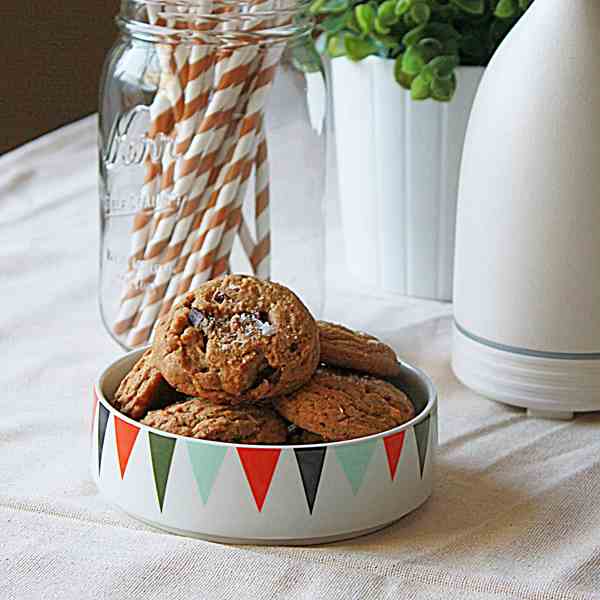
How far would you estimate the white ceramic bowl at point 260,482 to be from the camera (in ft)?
1.85

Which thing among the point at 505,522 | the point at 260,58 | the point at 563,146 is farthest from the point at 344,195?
the point at 505,522

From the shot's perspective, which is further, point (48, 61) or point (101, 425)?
point (48, 61)

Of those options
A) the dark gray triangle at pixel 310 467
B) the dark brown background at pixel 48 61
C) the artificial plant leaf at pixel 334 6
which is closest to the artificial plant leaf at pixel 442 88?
the artificial plant leaf at pixel 334 6

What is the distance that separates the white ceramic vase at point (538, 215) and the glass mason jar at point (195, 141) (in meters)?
0.16

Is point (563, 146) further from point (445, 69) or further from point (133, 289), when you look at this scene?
point (133, 289)

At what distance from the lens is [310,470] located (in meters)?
0.57

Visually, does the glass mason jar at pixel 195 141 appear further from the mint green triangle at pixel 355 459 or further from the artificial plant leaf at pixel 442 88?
the mint green triangle at pixel 355 459

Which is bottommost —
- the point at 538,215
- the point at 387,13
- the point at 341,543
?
the point at 341,543

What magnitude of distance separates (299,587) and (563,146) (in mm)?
312

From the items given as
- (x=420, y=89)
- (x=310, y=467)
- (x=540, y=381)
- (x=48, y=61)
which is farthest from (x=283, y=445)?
(x=48, y=61)

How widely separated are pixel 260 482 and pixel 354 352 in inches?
3.8

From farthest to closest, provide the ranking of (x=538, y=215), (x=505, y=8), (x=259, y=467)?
(x=505, y=8)
(x=538, y=215)
(x=259, y=467)

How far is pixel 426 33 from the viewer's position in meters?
0.85

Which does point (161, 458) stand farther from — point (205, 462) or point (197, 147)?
point (197, 147)
